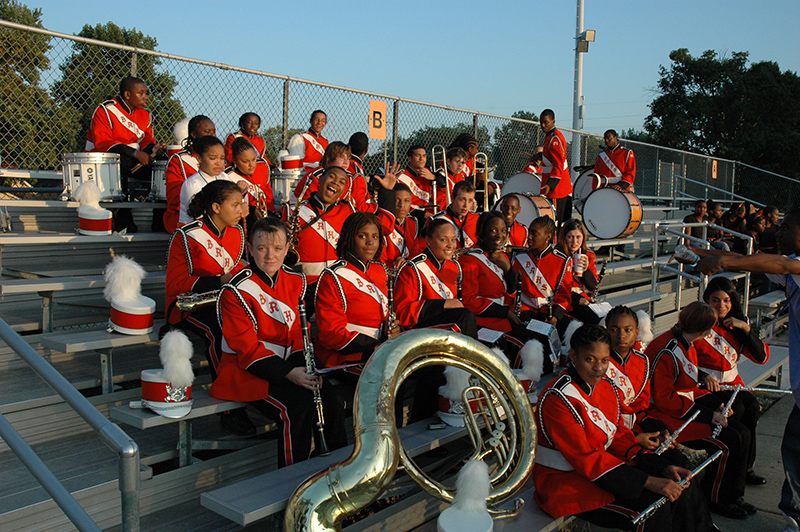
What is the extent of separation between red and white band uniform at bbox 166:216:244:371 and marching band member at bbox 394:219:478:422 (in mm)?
1134

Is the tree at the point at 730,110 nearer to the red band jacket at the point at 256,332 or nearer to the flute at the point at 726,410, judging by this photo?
the flute at the point at 726,410

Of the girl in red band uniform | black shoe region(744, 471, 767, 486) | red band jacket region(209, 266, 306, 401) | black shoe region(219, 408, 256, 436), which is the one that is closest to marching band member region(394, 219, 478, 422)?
red band jacket region(209, 266, 306, 401)

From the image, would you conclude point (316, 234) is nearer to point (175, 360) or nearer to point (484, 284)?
point (484, 284)

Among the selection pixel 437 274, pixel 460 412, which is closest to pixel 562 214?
pixel 437 274

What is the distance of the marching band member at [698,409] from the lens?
13.4 ft

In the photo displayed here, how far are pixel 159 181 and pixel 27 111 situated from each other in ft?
5.43

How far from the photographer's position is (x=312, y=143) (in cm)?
723

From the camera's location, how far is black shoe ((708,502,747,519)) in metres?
4.01

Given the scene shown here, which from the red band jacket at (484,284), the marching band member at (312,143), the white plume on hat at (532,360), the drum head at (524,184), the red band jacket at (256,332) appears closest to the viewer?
the red band jacket at (256,332)

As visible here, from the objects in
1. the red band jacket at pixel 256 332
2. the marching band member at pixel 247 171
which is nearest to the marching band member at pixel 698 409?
the red band jacket at pixel 256 332

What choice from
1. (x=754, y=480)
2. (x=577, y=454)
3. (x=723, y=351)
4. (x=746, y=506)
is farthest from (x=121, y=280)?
(x=754, y=480)

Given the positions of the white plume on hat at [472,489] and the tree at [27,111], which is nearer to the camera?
the white plume on hat at [472,489]

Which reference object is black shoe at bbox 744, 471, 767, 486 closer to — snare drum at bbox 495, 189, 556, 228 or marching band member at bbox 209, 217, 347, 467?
marching band member at bbox 209, 217, 347, 467

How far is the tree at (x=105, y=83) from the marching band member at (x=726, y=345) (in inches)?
211
